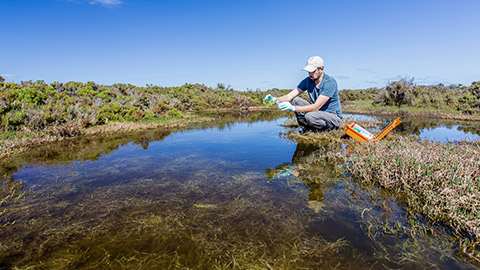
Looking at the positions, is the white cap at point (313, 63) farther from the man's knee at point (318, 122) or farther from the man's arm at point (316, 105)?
the man's knee at point (318, 122)

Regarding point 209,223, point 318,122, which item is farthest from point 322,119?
point 209,223

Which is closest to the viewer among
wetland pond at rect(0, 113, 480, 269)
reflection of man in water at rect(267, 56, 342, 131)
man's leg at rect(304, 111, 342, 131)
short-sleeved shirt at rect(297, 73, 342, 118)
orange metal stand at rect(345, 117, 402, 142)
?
wetland pond at rect(0, 113, 480, 269)

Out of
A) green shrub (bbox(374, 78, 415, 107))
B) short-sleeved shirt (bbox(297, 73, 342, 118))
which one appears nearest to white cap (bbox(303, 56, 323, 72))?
short-sleeved shirt (bbox(297, 73, 342, 118))

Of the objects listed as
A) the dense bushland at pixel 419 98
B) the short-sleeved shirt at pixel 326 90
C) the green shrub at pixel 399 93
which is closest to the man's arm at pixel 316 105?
the short-sleeved shirt at pixel 326 90

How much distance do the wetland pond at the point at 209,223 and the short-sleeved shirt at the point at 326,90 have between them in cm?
254

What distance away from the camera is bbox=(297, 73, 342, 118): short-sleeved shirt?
6418mm

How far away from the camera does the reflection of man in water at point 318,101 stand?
6.29 metres

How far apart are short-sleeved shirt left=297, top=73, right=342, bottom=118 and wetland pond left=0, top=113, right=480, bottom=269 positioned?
8.34 feet

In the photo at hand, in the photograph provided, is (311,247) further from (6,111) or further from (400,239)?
(6,111)

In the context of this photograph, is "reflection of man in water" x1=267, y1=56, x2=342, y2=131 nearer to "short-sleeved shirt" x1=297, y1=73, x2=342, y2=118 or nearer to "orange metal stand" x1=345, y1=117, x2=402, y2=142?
"short-sleeved shirt" x1=297, y1=73, x2=342, y2=118

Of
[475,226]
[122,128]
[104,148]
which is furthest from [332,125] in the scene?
[122,128]

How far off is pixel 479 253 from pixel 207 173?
3.80m

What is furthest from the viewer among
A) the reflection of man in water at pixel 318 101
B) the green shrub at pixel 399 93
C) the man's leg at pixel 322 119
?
the green shrub at pixel 399 93

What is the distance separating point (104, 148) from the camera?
292 inches
